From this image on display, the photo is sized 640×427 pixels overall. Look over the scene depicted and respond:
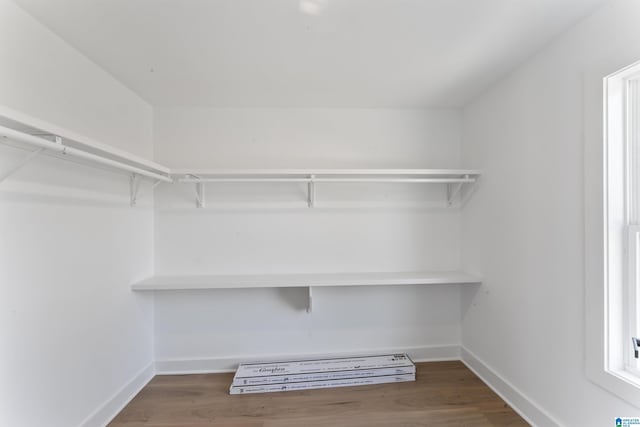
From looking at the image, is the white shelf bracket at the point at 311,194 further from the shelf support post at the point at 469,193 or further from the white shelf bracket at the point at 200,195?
the shelf support post at the point at 469,193

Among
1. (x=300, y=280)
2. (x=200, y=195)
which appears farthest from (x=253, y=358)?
(x=200, y=195)

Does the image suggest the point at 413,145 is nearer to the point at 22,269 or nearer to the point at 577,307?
the point at 577,307

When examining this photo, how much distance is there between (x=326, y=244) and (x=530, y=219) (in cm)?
131

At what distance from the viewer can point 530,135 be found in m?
1.60

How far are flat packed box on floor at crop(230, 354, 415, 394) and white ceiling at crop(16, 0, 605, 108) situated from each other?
191 cm

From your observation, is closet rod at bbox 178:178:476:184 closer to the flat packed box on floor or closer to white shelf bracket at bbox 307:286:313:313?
white shelf bracket at bbox 307:286:313:313

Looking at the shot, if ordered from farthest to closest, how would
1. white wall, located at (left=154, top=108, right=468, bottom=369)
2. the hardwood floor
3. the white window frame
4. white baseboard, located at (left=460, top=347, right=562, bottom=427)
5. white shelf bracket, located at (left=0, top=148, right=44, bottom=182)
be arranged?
white wall, located at (left=154, top=108, right=468, bottom=369) → the hardwood floor → white baseboard, located at (left=460, top=347, right=562, bottom=427) → the white window frame → white shelf bracket, located at (left=0, top=148, right=44, bottom=182)

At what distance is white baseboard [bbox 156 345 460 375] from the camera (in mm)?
2178

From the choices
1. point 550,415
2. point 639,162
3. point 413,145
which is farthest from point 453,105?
point 550,415

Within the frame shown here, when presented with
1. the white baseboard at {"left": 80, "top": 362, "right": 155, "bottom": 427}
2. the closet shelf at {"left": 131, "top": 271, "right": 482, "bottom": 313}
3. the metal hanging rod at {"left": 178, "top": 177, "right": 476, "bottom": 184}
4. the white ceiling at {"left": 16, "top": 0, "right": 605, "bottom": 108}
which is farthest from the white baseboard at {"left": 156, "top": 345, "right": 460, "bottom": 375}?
the white ceiling at {"left": 16, "top": 0, "right": 605, "bottom": 108}

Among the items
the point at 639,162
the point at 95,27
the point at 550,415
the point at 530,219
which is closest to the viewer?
the point at 639,162

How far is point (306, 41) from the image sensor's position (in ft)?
4.59

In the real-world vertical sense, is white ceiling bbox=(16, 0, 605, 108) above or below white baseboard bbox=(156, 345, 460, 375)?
above

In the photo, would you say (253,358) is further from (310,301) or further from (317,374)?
(310,301)
